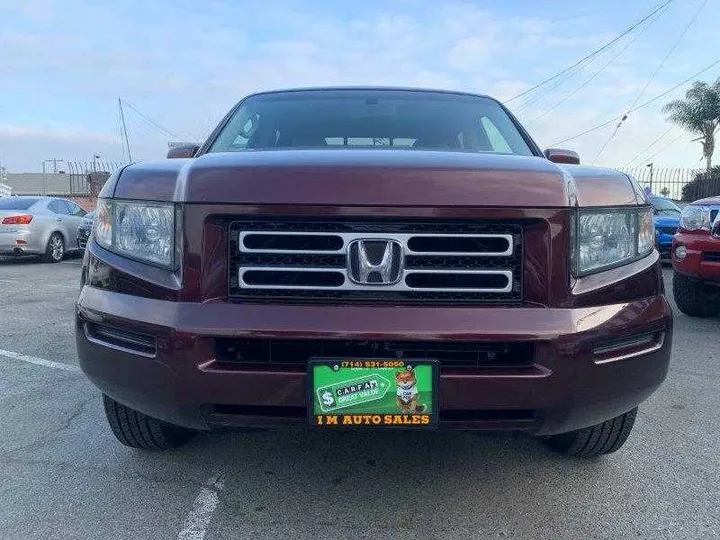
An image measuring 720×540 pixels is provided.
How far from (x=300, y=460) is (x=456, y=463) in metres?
0.70

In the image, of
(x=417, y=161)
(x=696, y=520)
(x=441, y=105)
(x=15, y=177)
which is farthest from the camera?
(x=15, y=177)

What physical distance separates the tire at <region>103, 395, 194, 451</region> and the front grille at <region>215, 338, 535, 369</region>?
799 millimetres

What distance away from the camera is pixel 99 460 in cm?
294

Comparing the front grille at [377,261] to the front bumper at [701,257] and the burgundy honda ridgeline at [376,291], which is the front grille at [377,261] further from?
the front bumper at [701,257]

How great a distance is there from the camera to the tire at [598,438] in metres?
2.70

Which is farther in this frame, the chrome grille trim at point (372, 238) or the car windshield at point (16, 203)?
the car windshield at point (16, 203)

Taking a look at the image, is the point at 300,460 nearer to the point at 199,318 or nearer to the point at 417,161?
the point at 199,318

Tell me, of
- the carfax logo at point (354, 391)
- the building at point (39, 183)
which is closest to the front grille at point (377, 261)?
the carfax logo at point (354, 391)

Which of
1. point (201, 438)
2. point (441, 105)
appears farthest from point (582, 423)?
point (441, 105)

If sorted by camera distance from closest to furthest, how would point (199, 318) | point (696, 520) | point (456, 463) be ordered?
1. point (199, 318)
2. point (696, 520)
3. point (456, 463)

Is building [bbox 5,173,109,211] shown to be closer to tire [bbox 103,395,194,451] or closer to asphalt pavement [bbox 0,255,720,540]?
asphalt pavement [bbox 0,255,720,540]

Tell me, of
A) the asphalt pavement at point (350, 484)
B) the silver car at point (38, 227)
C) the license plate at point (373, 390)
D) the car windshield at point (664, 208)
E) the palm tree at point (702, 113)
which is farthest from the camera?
the palm tree at point (702, 113)

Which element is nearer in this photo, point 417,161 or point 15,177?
point 417,161

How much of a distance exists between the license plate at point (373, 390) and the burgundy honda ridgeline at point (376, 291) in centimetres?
4
